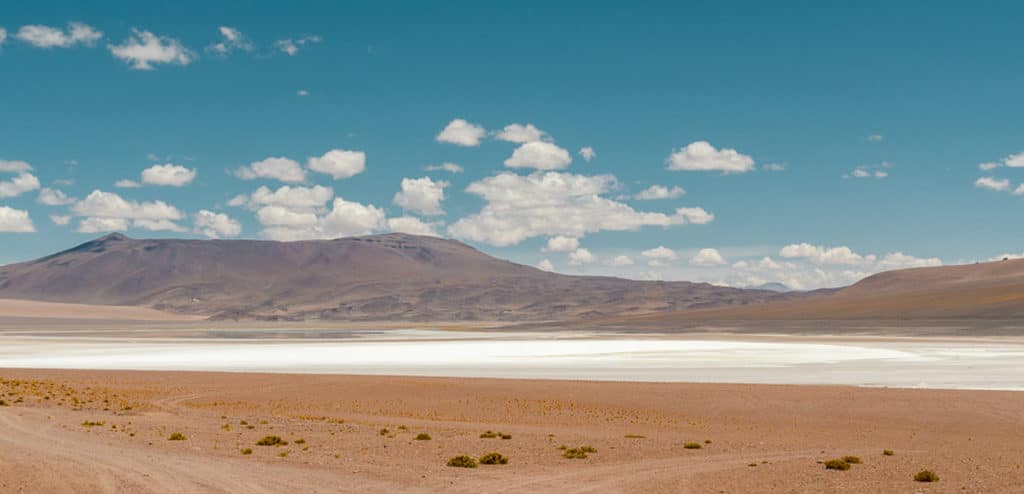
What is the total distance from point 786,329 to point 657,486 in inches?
4095

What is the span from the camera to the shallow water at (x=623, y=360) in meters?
47.2

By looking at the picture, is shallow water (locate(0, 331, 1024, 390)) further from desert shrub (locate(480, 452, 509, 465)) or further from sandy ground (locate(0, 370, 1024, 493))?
desert shrub (locate(480, 452, 509, 465))

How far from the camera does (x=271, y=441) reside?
77.6 ft

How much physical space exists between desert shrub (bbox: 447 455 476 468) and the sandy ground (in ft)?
1.29

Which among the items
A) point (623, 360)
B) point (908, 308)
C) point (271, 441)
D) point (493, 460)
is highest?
point (908, 308)

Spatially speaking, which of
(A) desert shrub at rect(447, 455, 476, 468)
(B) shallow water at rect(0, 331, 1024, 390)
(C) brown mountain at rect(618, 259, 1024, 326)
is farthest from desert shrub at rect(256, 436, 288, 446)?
(C) brown mountain at rect(618, 259, 1024, 326)

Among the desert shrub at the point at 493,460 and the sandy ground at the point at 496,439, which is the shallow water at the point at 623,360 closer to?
the sandy ground at the point at 496,439

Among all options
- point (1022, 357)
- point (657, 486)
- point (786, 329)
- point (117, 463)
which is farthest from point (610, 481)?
point (786, 329)

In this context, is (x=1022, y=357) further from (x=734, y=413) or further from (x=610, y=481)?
(x=610, y=481)

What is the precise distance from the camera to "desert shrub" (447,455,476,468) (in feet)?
65.9

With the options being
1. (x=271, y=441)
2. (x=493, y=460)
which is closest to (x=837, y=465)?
(x=493, y=460)

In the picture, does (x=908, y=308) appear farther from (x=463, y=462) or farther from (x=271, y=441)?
(x=463, y=462)

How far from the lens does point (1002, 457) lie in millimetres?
21609

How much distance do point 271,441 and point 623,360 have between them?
3905 centimetres
